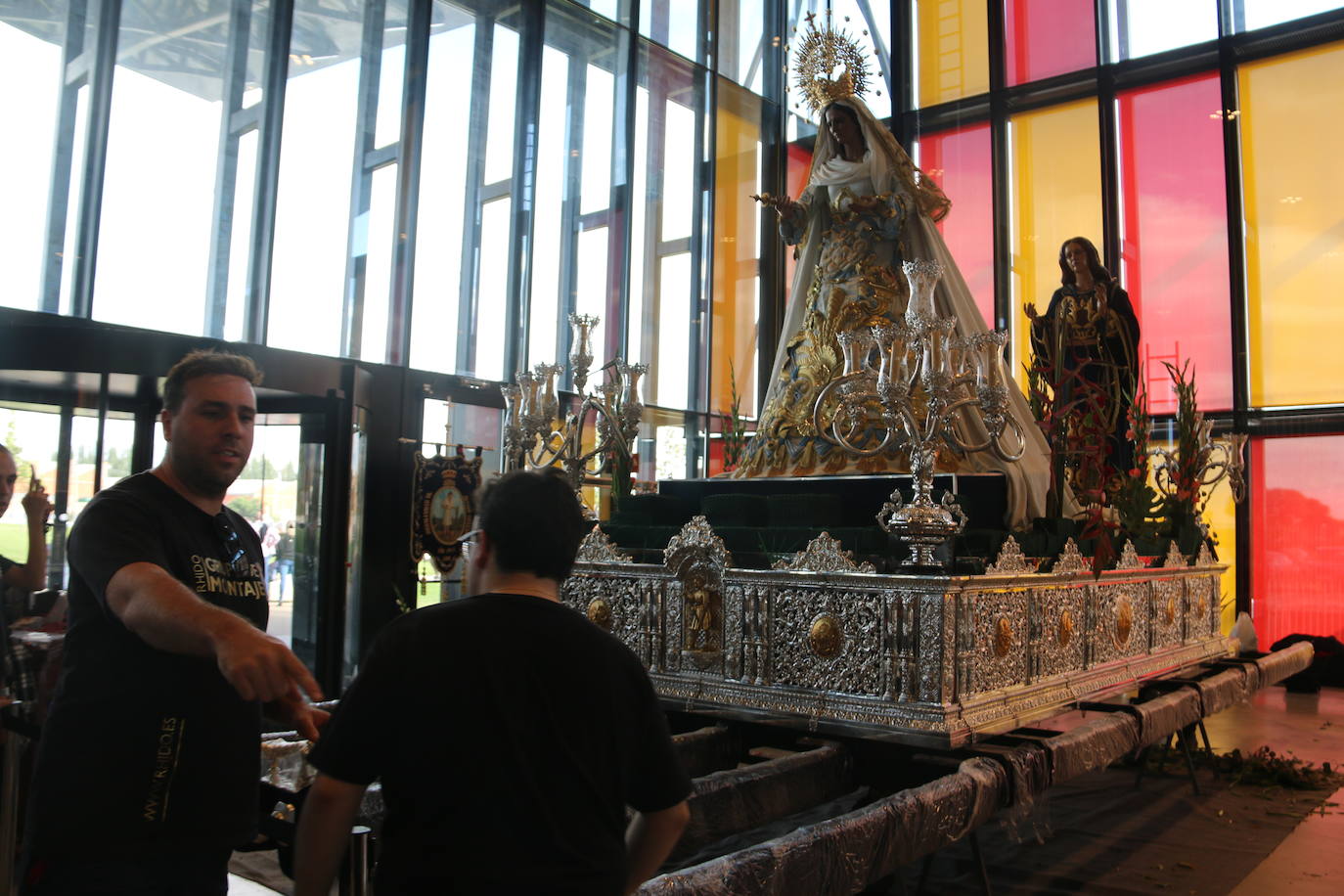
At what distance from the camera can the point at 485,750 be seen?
1163mm

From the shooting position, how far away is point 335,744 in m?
1.16

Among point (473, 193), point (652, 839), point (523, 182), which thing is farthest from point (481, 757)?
point (523, 182)

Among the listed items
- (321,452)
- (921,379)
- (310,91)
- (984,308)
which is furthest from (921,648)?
(984,308)

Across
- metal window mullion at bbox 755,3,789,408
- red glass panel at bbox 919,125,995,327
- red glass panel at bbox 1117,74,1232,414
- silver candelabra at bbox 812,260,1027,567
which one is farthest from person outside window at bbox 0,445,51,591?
red glass panel at bbox 919,125,995,327

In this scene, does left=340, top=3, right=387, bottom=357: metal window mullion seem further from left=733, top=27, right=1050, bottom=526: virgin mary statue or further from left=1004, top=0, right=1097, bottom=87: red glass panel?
left=1004, top=0, right=1097, bottom=87: red glass panel

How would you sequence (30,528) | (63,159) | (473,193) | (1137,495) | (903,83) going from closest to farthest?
1. (30,528)
2. (1137,495)
3. (63,159)
4. (473,193)
5. (903,83)

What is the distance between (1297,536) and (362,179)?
8.28m

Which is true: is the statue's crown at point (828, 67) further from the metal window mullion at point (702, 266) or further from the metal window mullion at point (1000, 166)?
the metal window mullion at point (1000, 166)

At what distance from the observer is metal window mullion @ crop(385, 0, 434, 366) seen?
7465mm

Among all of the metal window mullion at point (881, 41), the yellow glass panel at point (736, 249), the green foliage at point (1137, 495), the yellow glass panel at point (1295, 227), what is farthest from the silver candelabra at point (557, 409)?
the metal window mullion at point (881, 41)

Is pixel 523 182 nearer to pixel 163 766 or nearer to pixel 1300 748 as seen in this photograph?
pixel 1300 748

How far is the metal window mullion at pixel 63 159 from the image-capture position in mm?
5656

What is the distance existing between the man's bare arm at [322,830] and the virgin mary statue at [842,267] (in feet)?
14.1

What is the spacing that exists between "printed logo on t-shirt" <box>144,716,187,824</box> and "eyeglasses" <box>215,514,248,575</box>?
10.8 inches
